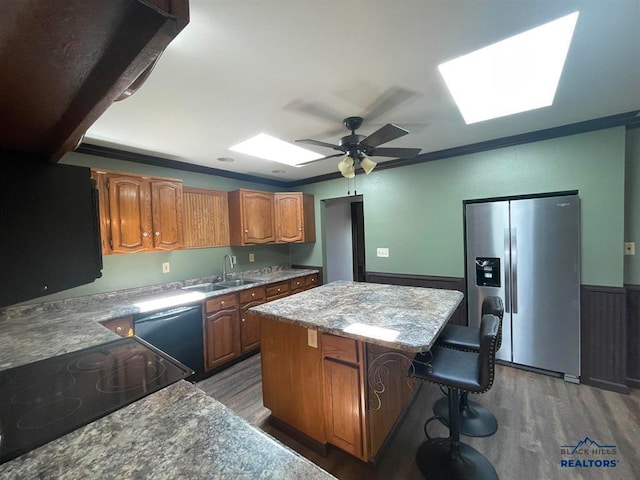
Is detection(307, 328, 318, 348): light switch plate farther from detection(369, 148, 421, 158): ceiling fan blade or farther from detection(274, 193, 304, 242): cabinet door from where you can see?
detection(274, 193, 304, 242): cabinet door

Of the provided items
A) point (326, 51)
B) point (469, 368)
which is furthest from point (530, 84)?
point (469, 368)

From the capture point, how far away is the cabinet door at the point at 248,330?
124 inches

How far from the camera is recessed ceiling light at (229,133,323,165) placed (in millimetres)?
2613

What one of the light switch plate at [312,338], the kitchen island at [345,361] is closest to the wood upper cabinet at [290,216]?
the kitchen island at [345,361]

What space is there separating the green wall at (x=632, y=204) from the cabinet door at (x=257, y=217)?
3.93 meters

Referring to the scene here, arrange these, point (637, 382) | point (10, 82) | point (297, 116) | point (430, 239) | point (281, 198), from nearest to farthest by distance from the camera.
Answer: point (10, 82) → point (297, 116) → point (637, 382) → point (430, 239) → point (281, 198)

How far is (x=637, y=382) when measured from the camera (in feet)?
7.64

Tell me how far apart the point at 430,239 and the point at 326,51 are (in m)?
2.57

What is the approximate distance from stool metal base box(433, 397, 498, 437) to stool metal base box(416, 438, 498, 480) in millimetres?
190

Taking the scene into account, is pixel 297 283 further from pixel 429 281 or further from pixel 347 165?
pixel 347 165

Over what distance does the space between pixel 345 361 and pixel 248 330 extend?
1972mm

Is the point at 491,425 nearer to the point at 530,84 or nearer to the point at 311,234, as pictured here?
the point at 530,84

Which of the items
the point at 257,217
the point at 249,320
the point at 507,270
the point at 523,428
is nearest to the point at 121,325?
the point at 249,320

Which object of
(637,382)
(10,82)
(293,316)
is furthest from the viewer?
(637,382)
